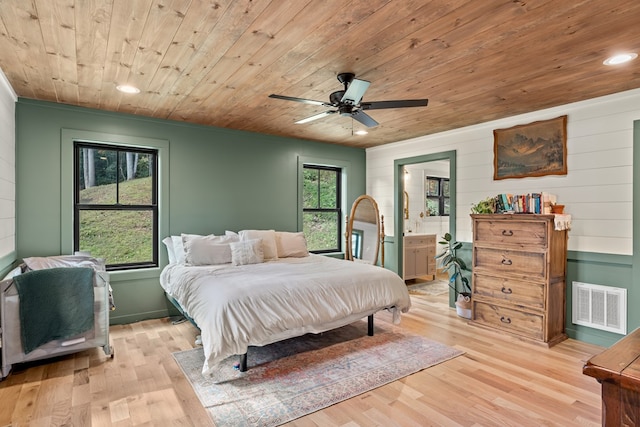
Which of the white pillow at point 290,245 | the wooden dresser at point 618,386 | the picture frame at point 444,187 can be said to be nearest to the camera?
the wooden dresser at point 618,386

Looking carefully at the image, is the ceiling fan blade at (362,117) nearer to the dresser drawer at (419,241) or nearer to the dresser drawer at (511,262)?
the dresser drawer at (511,262)

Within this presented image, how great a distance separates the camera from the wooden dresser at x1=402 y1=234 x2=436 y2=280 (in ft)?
19.8

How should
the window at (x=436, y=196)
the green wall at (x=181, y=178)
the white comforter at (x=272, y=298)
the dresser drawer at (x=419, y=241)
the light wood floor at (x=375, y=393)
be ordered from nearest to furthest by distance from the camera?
the light wood floor at (x=375, y=393), the white comforter at (x=272, y=298), the green wall at (x=181, y=178), the dresser drawer at (x=419, y=241), the window at (x=436, y=196)

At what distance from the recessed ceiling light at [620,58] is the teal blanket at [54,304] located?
453 cm

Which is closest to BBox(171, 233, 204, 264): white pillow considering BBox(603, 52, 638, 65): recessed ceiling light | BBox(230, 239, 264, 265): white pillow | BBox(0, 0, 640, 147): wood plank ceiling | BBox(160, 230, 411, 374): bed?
BBox(160, 230, 411, 374): bed

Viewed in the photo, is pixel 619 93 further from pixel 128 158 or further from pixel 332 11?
pixel 128 158

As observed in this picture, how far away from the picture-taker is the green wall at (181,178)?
12.1 ft

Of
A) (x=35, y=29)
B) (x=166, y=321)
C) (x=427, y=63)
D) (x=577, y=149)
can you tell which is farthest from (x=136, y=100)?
(x=577, y=149)

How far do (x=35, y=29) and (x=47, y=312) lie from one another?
214 centimetres

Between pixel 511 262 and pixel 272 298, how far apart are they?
2.63m

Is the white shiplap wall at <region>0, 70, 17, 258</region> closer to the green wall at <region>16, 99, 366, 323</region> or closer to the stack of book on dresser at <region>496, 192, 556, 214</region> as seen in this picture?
the green wall at <region>16, 99, 366, 323</region>

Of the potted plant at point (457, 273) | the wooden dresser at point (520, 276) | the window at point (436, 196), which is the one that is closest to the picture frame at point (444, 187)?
the window at point (436, 196)

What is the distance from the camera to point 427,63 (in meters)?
2.69

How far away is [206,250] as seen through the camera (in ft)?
13.3
